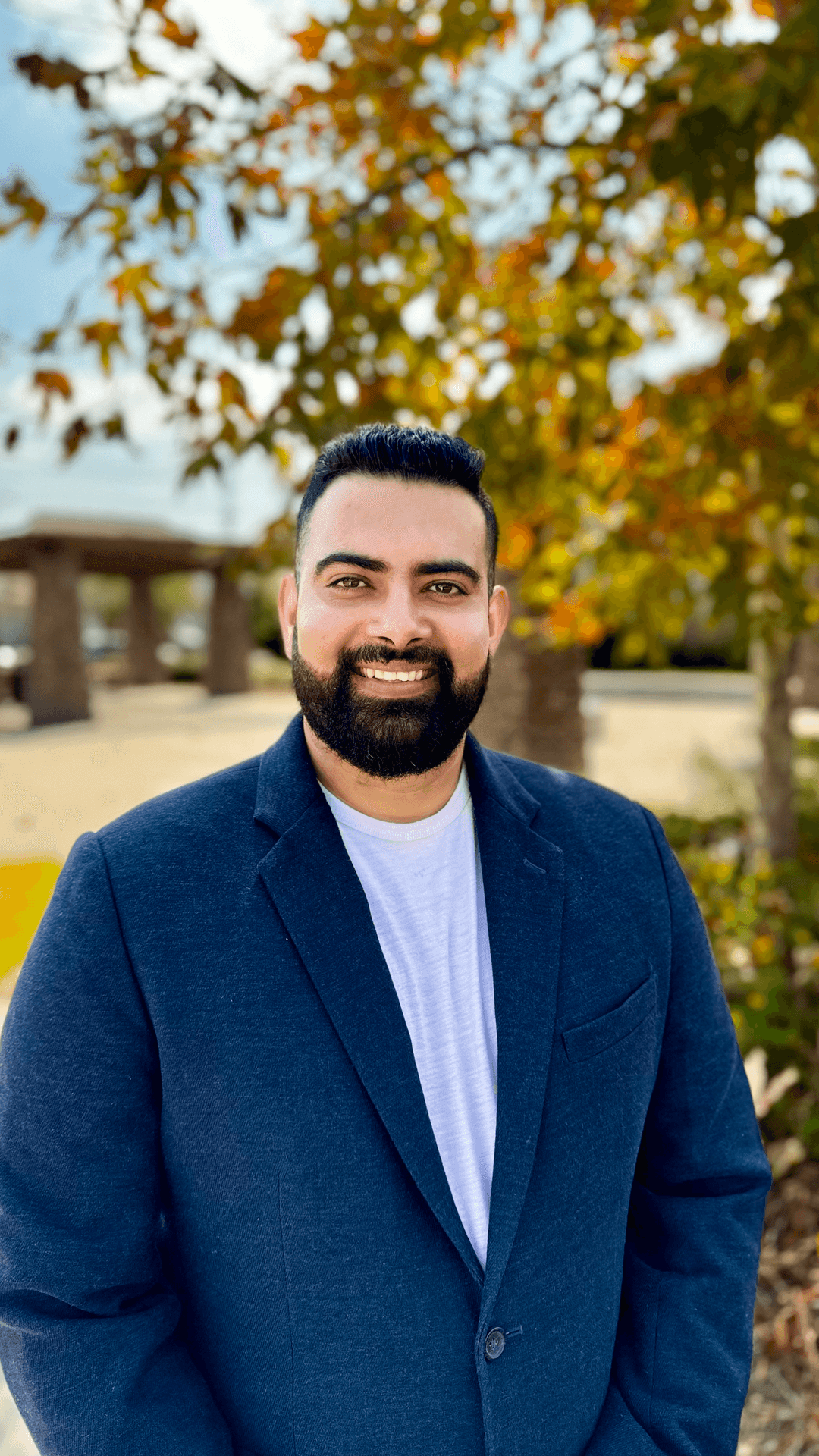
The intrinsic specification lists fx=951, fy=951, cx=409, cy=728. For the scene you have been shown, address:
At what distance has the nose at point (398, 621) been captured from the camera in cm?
143

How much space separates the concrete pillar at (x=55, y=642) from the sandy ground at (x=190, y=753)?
491mm

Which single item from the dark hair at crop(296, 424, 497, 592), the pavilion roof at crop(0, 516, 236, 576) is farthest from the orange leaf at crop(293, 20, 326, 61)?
the pavilion roof at crop(0, 516, 236, 576)

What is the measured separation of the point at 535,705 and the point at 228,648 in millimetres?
15375

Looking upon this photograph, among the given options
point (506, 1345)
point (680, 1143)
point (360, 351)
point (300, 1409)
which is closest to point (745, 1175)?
point (680, 1143)

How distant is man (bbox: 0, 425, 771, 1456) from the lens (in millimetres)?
1234

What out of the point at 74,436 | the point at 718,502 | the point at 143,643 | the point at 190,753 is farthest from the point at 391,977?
the point at 143,643

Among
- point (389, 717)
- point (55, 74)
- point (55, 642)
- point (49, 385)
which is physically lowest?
point (55, 642)

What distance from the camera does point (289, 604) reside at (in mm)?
1629

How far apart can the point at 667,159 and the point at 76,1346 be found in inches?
97.2

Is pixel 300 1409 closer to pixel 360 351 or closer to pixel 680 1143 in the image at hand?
pixel 680 1143

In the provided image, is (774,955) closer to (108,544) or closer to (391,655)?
(391,655)

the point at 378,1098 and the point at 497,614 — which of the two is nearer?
the point at 378,1098

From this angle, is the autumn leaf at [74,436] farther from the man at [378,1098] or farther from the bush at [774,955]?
the bush at [774,955]

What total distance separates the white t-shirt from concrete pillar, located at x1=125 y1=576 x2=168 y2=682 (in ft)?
75.1
